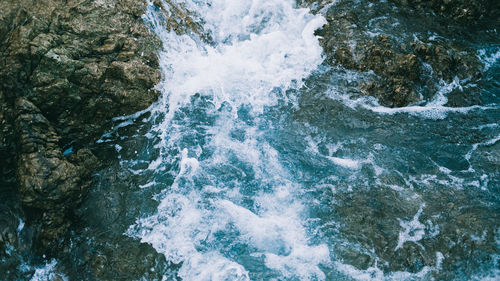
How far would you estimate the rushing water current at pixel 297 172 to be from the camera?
5418mm

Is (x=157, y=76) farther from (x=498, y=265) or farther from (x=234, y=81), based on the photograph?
(x=498, y=265)

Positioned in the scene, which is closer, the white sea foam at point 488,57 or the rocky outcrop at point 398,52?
the rocky outcrop at point 398,52

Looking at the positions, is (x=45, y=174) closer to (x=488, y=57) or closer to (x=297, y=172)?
(x=297, y=172)

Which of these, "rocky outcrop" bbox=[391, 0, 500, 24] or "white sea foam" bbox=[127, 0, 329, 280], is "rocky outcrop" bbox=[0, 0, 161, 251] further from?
"rocky outcrop" bbox=[391, 0, 500, 24]

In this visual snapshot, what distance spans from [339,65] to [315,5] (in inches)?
90.8

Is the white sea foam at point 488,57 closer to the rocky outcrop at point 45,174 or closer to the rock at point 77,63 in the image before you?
the rock at point 77,63

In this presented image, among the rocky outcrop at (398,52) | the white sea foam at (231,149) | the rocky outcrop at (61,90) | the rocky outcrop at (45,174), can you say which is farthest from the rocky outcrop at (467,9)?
the rocky outcrop at (45,174)

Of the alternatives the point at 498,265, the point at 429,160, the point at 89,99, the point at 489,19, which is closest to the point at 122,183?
the point at 89,99

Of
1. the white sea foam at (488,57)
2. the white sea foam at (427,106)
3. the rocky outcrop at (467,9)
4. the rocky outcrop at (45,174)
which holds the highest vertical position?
the rocky outcrop at (467,9)

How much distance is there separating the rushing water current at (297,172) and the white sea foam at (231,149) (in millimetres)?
23

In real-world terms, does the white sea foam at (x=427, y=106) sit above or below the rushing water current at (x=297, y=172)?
above

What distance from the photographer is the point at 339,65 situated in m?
8.33

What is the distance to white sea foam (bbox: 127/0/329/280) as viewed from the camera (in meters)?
5.63

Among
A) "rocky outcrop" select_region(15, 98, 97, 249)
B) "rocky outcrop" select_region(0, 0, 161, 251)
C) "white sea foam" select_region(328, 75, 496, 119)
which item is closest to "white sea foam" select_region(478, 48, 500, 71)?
"white sea foam" select_region(328, 75, 496, 119)
